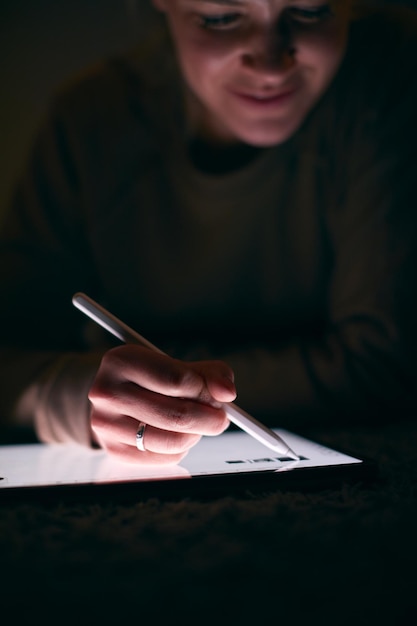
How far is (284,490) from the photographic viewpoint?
45cm

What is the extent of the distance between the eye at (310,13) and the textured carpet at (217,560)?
0.69m

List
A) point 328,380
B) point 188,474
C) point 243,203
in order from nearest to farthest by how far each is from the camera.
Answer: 1. point 188,474
2. point 328,380
3. point 243,203

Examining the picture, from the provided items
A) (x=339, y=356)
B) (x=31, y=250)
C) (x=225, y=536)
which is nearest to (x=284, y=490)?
(x=225, y=536)

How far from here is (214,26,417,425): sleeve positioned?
2.69 feet

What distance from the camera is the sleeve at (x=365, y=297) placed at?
82 cm

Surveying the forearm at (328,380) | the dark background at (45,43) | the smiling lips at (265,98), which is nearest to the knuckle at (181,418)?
the forearm at (328,380)

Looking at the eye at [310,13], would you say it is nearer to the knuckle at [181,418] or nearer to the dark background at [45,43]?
the dark background at [45,43]

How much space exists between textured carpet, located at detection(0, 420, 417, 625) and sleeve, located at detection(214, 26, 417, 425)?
36 cm

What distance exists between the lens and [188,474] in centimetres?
45

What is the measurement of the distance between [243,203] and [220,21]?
0.92 feet

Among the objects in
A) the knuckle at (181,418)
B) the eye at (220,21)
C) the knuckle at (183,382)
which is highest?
the eye at (220,21)

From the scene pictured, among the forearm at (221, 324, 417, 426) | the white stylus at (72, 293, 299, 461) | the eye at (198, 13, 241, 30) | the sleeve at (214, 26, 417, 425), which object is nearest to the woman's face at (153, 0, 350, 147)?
the eye at (198, 13, 241, 30)

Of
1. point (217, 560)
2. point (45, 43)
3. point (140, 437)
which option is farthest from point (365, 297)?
point (45, 43)

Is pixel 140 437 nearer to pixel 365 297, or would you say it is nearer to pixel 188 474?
pixel 188 474
